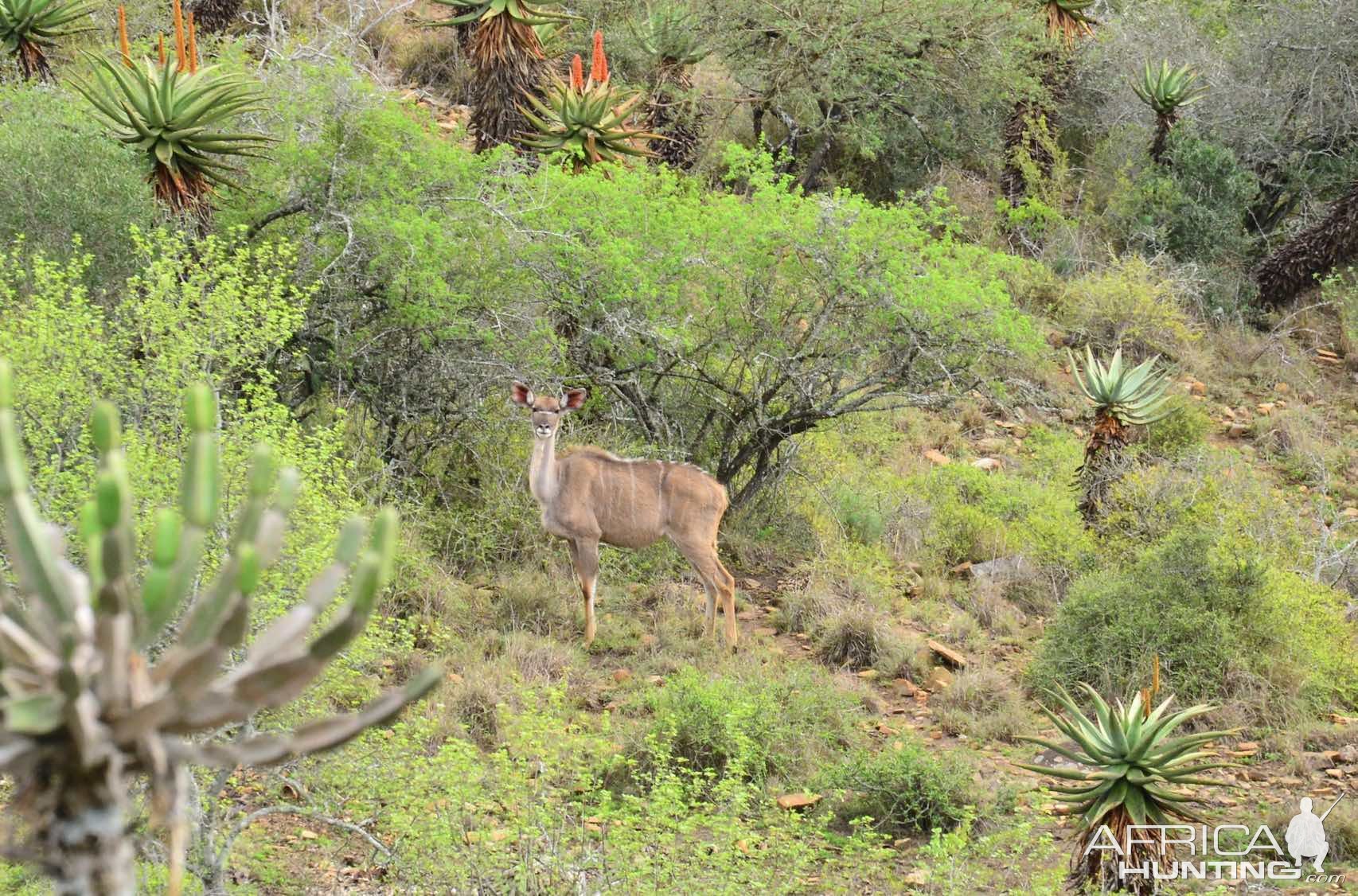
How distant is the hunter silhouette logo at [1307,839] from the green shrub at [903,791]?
5.65 feet

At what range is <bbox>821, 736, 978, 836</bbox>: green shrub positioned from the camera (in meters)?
8.59

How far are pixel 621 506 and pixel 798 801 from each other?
3.08 metres

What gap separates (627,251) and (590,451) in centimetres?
162

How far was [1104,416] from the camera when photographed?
13.1m

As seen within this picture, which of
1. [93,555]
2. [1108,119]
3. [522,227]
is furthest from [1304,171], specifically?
[93,555]

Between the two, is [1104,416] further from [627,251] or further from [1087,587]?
[627,251]

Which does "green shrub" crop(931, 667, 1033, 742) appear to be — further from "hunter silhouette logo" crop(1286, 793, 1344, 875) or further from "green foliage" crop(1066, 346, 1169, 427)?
"green foliage" crop(1066, 346, 1169, 427)

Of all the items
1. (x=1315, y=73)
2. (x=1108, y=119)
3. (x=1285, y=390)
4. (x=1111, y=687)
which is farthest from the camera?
(x=1108, y=119)

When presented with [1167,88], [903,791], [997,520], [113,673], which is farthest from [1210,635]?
[1167,88]

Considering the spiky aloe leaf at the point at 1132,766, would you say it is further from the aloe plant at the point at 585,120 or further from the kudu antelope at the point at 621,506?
the aloe plant at the point at 585,120

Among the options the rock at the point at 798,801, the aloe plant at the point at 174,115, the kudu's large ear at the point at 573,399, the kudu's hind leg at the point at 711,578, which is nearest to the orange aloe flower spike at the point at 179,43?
the aloe plant at the point at 174,115
